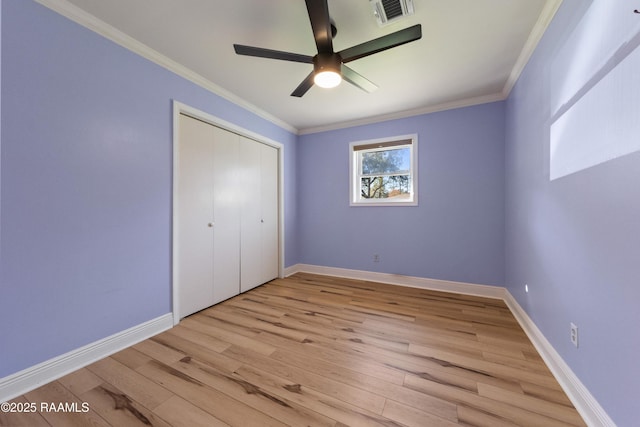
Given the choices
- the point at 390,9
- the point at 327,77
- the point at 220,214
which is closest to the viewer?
the point at 390,9

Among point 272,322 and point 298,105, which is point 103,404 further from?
point 298,105

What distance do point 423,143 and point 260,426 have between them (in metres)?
3.39

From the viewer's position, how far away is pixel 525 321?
2.07 meters

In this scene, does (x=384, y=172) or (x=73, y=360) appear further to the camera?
(x=384, y=172)

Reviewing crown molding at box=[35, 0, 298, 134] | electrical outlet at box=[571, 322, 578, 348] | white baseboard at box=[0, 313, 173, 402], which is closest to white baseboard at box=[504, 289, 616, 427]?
electrical outlet at box=[571, 322, 578, 348]

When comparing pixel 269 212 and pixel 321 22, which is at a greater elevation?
pixel 321 22

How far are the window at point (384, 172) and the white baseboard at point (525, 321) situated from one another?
1.11 metres

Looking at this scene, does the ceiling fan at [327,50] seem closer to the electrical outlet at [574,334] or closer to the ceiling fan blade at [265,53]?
the ceiling fan blade at [265,53]

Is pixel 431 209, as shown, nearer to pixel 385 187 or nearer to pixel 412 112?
pixel 385 187

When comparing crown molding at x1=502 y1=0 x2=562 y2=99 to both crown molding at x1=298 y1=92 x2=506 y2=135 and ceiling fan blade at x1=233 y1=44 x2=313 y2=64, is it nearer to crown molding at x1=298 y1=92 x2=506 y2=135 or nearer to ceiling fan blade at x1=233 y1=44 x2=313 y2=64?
crown molding at x1=298 y1=92 x2=506 y2=135

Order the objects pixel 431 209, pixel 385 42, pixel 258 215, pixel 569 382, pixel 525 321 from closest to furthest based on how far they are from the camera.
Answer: pixel 569 382
pixel 385 42
pixel 525 321
pixel 431 209
pixel 258 215

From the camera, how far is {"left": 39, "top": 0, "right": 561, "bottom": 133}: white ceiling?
1.60m

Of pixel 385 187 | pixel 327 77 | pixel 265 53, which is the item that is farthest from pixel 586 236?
pixel 385 187

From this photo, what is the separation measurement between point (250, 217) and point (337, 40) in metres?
2.29
